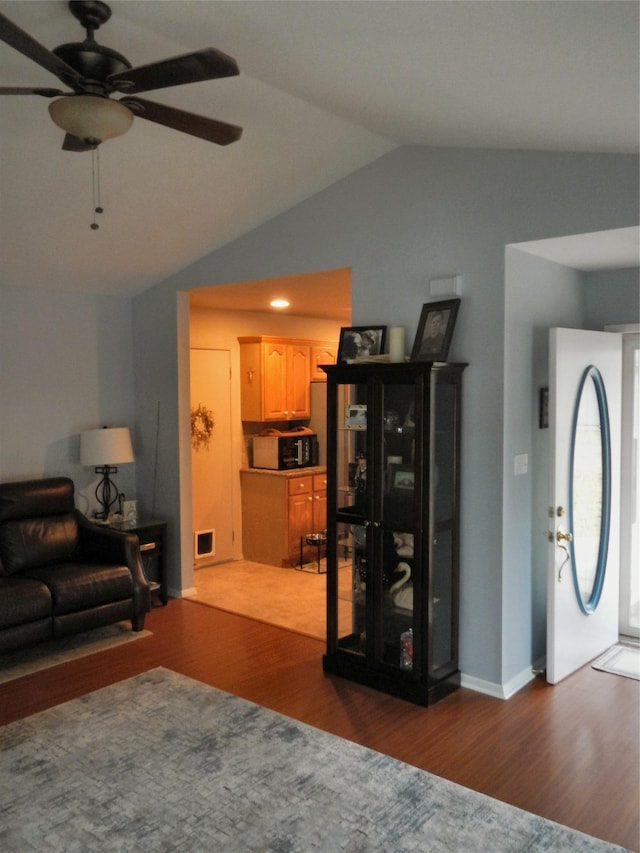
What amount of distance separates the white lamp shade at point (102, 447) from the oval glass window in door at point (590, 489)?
3.21m

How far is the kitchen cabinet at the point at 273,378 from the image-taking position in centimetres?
659

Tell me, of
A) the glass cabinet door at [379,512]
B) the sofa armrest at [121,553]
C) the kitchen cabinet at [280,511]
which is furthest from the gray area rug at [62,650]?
the kitchen cabinet at [280,511]

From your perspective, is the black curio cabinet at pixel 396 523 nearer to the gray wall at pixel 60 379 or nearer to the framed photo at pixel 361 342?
the framed photo at pixel 361 342

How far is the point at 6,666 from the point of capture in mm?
4164

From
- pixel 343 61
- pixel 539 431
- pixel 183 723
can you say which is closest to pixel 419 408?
pixel 539 431

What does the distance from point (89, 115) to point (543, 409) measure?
2.83 m

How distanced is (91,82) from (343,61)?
94 centimetres

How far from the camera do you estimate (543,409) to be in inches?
158

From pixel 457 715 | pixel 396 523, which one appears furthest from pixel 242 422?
pixel 457 715

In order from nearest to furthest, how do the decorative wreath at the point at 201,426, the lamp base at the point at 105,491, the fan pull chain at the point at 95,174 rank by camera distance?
the fan pull chain at the point at 95,174
the lamp base at the point at 105,491
the decorative wreath at the point at 201,426

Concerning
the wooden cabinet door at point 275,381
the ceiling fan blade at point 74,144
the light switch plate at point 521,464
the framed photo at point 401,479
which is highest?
the ceiling fan blade at point 74,144

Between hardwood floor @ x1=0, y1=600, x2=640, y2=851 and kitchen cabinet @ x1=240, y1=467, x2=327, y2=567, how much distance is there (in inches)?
67.6

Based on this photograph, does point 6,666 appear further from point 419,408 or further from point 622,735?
point 622,735

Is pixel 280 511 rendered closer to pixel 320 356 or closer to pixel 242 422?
pixel 242 422
